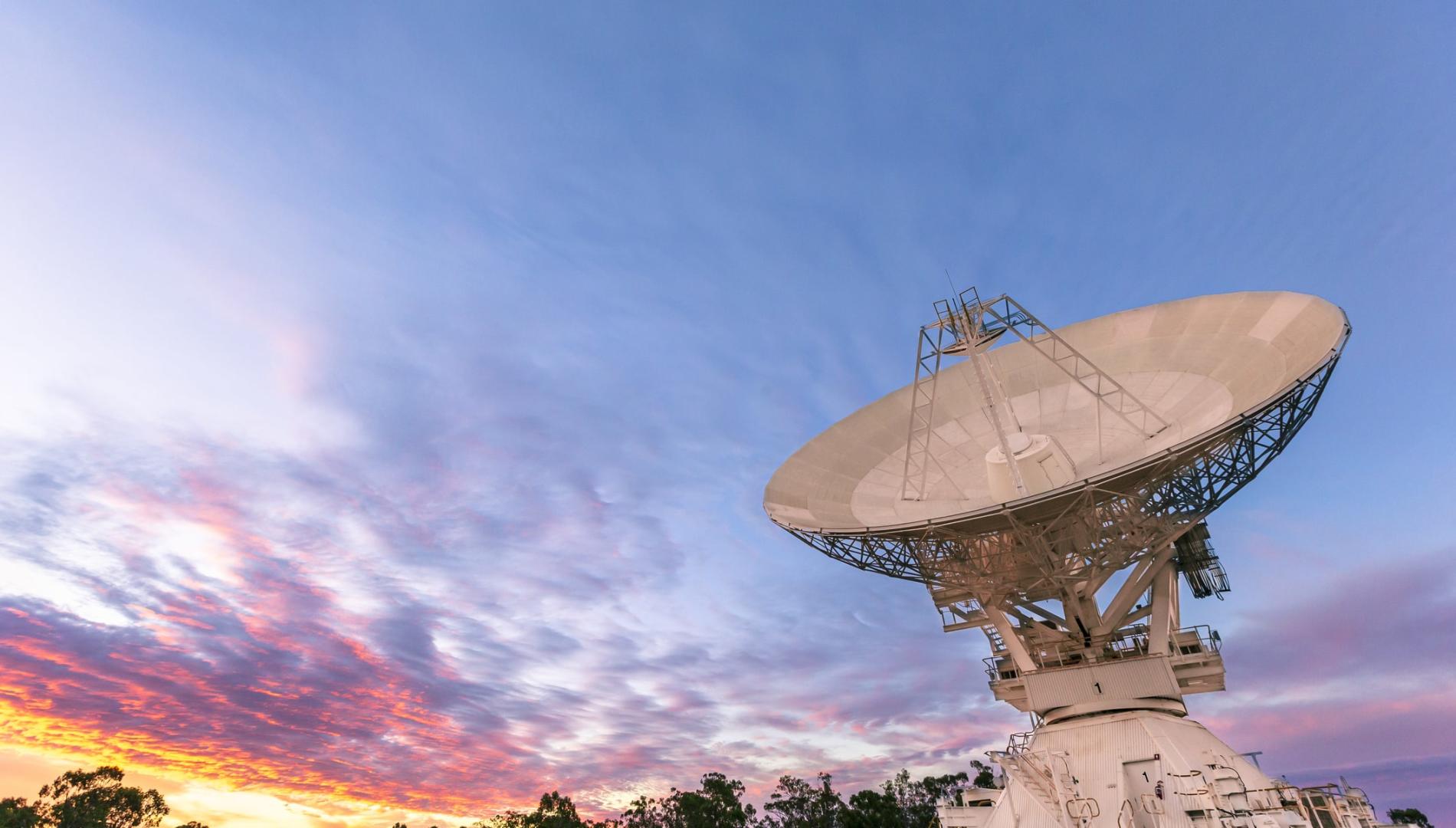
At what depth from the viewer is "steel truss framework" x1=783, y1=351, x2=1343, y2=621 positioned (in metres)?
20.6

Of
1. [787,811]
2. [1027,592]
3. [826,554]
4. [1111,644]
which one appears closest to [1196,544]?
[1111,644]

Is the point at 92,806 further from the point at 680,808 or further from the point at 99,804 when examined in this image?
the point at 680,808

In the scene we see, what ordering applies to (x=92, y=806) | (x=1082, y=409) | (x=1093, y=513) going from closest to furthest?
(x=1093, y=513) → (x=1082, y=409) → (x=92, y=806)

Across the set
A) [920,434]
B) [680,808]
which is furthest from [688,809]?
[920,434]

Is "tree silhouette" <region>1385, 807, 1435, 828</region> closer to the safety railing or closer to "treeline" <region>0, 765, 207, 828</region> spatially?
the safety railing

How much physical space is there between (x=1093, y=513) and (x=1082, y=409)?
291 inches

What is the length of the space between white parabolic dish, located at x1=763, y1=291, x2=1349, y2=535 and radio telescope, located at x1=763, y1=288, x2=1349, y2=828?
7cm

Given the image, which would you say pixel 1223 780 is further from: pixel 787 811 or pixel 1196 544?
pixel 787 811

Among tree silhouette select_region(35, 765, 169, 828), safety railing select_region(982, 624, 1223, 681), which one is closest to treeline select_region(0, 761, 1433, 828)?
tree silhouette select_region(35, 765, 169, 828)

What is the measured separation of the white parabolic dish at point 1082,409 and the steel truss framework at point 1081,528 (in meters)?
0.18

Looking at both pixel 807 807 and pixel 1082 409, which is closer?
→ pixel 1082 409

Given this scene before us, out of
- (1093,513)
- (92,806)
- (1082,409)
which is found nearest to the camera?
(1093,513)

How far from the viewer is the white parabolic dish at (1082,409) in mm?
21734

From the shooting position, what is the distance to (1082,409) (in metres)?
28.8
